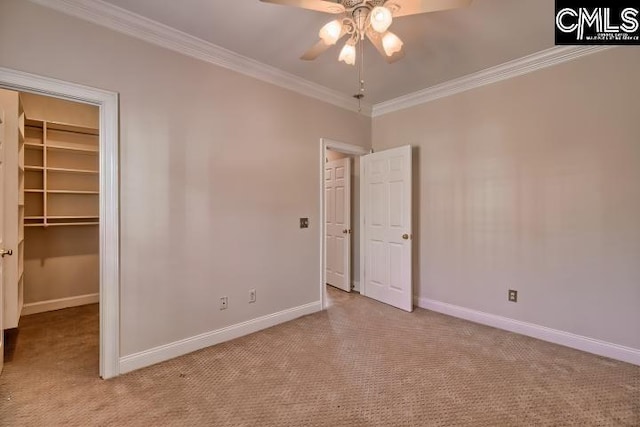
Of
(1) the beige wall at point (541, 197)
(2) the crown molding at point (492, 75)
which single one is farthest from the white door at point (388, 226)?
(2) the crown molding at point (492, 75)

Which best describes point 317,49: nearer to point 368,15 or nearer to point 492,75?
point 368,15

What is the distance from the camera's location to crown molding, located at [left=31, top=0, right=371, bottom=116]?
6.69 ft

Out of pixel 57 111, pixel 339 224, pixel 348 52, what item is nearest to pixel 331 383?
pixel 348 52

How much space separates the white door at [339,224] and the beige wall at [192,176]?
101 cm

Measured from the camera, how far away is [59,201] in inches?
145

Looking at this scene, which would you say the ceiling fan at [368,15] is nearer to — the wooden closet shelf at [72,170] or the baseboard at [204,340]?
the baseboard at [204,340]

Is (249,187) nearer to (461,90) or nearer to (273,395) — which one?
(273,395)

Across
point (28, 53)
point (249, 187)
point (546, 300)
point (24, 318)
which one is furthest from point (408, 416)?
point (24, 318)

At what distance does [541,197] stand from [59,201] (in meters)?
5.30

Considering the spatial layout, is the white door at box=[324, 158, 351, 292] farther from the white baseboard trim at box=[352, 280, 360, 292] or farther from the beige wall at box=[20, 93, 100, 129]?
the beige wall at box=[20, 93, 100, 129]

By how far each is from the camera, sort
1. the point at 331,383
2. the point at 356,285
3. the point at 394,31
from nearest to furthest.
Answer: the point at 331,383
the point at 394,31
the point at 356,285

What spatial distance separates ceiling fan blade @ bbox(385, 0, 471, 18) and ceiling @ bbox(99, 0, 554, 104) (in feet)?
2.08

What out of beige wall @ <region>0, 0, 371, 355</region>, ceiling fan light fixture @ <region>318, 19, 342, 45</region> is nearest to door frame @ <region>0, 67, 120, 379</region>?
beige wall @ <region>0, 0, 371, 355</region>

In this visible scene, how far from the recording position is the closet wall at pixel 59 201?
347 centimetres
